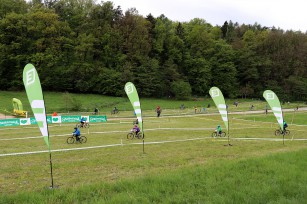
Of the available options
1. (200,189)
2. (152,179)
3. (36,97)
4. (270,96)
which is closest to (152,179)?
(152,179)

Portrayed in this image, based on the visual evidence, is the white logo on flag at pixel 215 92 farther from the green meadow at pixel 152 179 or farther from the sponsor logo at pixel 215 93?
the green meadow at pixel 152 179

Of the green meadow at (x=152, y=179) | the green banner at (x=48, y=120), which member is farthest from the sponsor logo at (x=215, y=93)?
the green banner at (x=48, y=120)

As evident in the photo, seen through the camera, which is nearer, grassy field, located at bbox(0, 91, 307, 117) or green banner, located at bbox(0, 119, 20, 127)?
green banner, located at bbox(0, 119, 20, 127)

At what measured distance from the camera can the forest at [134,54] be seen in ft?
270

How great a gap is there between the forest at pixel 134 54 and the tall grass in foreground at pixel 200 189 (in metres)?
72.9

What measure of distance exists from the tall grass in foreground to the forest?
239 feet

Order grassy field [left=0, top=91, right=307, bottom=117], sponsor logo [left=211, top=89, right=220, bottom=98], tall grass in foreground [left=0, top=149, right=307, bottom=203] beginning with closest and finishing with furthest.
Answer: tall grass in foreground [left=0, top=149, right=307, bottom=203], sponsor logo [left=211, top=89, right=220, bottom=98], grassy field [left=0, top=91, right=307, bottom=117]

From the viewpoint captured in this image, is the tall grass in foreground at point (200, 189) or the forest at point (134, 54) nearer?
the tall grass in foreground at point (200, 189)

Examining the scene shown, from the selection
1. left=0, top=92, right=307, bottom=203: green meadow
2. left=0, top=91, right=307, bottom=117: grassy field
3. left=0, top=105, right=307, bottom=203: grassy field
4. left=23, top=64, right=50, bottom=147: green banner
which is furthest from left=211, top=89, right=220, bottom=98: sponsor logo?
left=0, top=91, right=307, bottom=117: grassy field

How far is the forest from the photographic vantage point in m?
82.3

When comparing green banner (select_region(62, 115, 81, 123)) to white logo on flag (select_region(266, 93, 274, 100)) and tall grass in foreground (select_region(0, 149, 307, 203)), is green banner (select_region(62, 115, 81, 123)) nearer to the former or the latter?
white logo on flag (select_region(266, 93, 274, 100))

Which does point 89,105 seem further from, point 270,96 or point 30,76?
point 30,76

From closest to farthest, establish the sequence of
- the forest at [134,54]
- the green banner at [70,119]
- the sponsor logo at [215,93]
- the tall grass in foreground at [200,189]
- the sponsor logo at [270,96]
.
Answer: the tall grass in foreground at [200,189] → the sponsor logo at [270,96] → the sponsor logo at [215,93] → the green banner at [70,119] → the forest at [134,54]

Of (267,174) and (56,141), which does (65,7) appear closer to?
(56,141)
